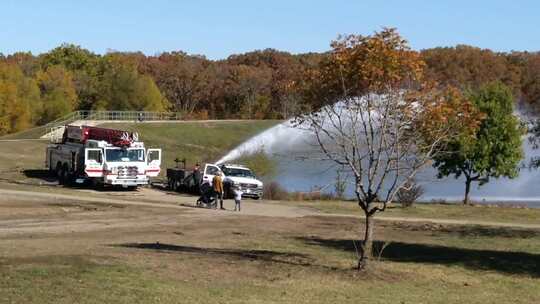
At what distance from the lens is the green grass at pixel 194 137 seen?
260ft

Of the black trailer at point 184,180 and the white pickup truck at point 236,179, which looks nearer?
the white pickup truck at point 236,179

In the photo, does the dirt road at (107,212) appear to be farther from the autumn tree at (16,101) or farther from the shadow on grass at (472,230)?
the autumn tree at (16,101)

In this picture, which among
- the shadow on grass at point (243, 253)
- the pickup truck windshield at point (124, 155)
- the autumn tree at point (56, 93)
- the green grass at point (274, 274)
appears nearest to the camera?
the green grass at point (274, 274)

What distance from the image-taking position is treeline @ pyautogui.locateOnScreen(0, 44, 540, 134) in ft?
402

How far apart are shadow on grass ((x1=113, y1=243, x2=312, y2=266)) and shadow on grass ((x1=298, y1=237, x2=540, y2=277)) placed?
2477mm

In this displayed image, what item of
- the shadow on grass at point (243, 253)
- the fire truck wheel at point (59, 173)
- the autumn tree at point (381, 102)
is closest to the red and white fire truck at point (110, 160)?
the fire truck wheel at point (59, 173)

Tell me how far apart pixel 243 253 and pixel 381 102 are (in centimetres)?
510

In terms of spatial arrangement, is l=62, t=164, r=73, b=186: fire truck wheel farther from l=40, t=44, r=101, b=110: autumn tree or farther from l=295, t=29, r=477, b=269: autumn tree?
l=40, t=44, r=101, b=110: autumn tree

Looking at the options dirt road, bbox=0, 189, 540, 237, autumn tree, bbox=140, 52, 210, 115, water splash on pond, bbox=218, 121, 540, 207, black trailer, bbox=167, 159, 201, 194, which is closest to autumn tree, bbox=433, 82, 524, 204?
water splash on pond, bbox=218, 121, 540, 207

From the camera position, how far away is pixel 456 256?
2011 centimetres

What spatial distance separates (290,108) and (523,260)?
7234 mm

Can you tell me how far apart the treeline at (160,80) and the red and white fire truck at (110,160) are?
7324 cm

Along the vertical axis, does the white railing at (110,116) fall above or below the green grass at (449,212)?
above

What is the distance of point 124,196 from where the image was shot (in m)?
39.2
